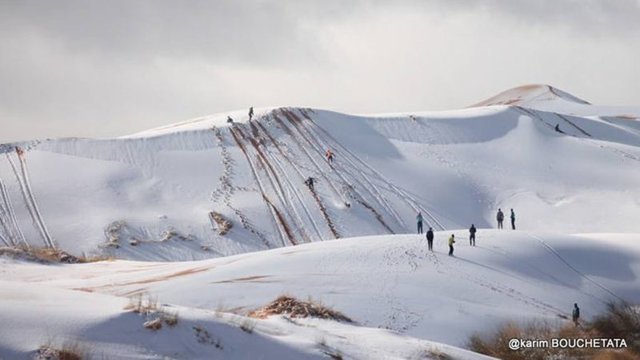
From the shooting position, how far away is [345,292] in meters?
20.4

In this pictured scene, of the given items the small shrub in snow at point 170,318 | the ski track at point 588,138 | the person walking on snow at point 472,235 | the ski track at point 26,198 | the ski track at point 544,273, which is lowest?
the ski track at point 544,273

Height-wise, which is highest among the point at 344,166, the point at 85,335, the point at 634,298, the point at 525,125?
the point at 525,125

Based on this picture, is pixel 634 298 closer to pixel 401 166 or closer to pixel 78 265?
pixel 78 265

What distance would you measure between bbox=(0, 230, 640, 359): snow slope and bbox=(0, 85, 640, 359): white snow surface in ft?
0.18

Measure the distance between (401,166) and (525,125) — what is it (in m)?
14.3

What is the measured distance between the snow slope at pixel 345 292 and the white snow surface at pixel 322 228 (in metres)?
0.06

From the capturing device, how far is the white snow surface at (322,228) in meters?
12.3

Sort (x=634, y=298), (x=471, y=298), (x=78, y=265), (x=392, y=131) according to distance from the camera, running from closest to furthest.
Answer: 1. (x=471, y=298)
2. (x=634, y=298)
3. (x=78, y=265)
4. (x=392, y=131)

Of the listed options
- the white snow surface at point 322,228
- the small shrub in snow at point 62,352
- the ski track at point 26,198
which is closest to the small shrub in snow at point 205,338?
the white snow surface at point 322,228

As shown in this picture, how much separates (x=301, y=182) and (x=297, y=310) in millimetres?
22890

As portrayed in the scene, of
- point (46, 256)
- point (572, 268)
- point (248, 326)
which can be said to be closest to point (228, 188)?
point (46, 256)

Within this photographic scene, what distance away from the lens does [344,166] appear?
43.4 meters

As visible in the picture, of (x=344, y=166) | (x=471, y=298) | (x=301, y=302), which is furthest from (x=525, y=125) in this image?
(x=301, y=302)

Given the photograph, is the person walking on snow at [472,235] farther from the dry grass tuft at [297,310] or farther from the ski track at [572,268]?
the dry grass tuft at [297,310]
